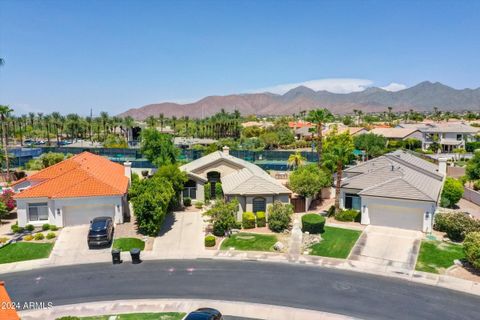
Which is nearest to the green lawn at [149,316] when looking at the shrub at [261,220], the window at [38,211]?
the shrub at [261,220]

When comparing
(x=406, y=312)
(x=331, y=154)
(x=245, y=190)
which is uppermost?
(x=331, y=154)

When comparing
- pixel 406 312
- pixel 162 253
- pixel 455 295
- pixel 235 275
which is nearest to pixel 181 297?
pixel 235 275

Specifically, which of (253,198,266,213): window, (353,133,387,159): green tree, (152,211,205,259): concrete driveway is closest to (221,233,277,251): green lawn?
(152,211,205,259): concrete driveway

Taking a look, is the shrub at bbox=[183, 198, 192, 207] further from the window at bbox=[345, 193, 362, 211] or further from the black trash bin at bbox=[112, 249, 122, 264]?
the window at bbox=[345, 193, 362, 211]

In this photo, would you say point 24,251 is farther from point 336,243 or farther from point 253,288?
point 336,243

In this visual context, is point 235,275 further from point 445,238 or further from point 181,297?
point 445,238

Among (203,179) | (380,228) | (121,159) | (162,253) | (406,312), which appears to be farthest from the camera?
(121,159)
